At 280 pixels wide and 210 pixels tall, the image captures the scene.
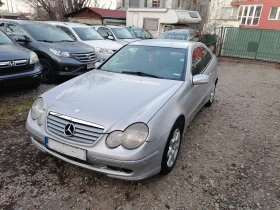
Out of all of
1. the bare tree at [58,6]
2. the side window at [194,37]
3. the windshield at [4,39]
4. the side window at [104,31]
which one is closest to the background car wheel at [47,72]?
the windshield at [4,39]

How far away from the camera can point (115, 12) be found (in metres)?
21.1

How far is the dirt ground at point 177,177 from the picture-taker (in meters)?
2.28

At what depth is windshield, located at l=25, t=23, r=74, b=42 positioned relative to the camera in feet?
19.9

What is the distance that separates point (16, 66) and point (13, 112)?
970 mm

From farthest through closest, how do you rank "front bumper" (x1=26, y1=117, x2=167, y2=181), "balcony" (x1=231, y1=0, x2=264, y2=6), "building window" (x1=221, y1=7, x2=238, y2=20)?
"building window" (x1=221, y1=7, x2=238, y2=20) < "balcony" (x1=231, y1=0, x2=264, y2=6) < "front bumper" (x1=26, y1=117, x2=167, y2=181)

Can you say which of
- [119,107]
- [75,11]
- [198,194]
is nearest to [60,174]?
[119,107]

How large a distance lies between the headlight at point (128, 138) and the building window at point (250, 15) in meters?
27.1

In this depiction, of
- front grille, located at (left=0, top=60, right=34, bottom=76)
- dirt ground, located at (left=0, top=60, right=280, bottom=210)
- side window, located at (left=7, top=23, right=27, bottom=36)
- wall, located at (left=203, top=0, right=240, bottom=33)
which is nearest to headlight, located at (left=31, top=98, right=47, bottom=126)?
dirt ground, located at (left=0, top=60, right=280, bottom=210)

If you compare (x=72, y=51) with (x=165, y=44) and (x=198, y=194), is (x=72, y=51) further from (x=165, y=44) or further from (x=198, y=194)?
(x=198, y=194)

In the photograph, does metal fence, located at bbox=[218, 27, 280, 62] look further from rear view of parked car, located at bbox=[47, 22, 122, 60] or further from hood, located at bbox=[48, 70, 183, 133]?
hood, located at bbox=[48, 70, 183, 133]

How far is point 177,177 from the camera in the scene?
2.70 meters

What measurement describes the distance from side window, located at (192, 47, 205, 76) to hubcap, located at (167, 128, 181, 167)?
1.09 m

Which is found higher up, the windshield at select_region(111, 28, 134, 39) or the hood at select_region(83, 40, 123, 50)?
the windshield at select_region(111, 28, 134, 39)

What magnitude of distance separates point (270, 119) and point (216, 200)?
307cm
